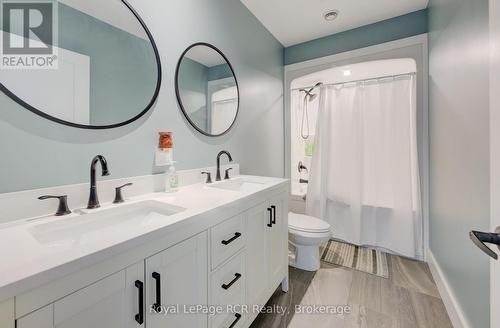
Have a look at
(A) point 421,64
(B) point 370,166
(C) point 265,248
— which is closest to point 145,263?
(C) point 265,248

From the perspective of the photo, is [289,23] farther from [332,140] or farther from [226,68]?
[332,140]

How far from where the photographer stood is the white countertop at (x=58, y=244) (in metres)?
0.46

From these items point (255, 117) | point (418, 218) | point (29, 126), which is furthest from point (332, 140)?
point (29, 126)

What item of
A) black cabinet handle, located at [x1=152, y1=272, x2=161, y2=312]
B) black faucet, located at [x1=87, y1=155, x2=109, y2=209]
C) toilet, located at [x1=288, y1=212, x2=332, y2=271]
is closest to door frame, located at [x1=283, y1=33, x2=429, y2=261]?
toilet, located at [x1=288, y1=212, x2=332, y2=271]

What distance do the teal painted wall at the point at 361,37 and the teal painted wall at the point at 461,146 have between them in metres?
0.27

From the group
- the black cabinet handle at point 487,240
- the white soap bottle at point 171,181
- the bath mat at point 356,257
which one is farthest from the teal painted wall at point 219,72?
the bath mat at point 356,257

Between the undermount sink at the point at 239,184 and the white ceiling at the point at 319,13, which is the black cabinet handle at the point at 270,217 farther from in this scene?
the white ceiling at the point at 319,13

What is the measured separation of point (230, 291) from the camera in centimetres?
108

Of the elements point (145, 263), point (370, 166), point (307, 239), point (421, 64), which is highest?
point (421, 64)

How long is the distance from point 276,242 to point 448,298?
124cm

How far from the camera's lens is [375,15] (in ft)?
7.33

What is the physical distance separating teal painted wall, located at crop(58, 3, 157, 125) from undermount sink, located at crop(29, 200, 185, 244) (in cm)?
44

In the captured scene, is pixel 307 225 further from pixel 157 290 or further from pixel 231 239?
pixel 157 290

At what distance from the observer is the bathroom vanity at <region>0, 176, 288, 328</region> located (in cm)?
49
